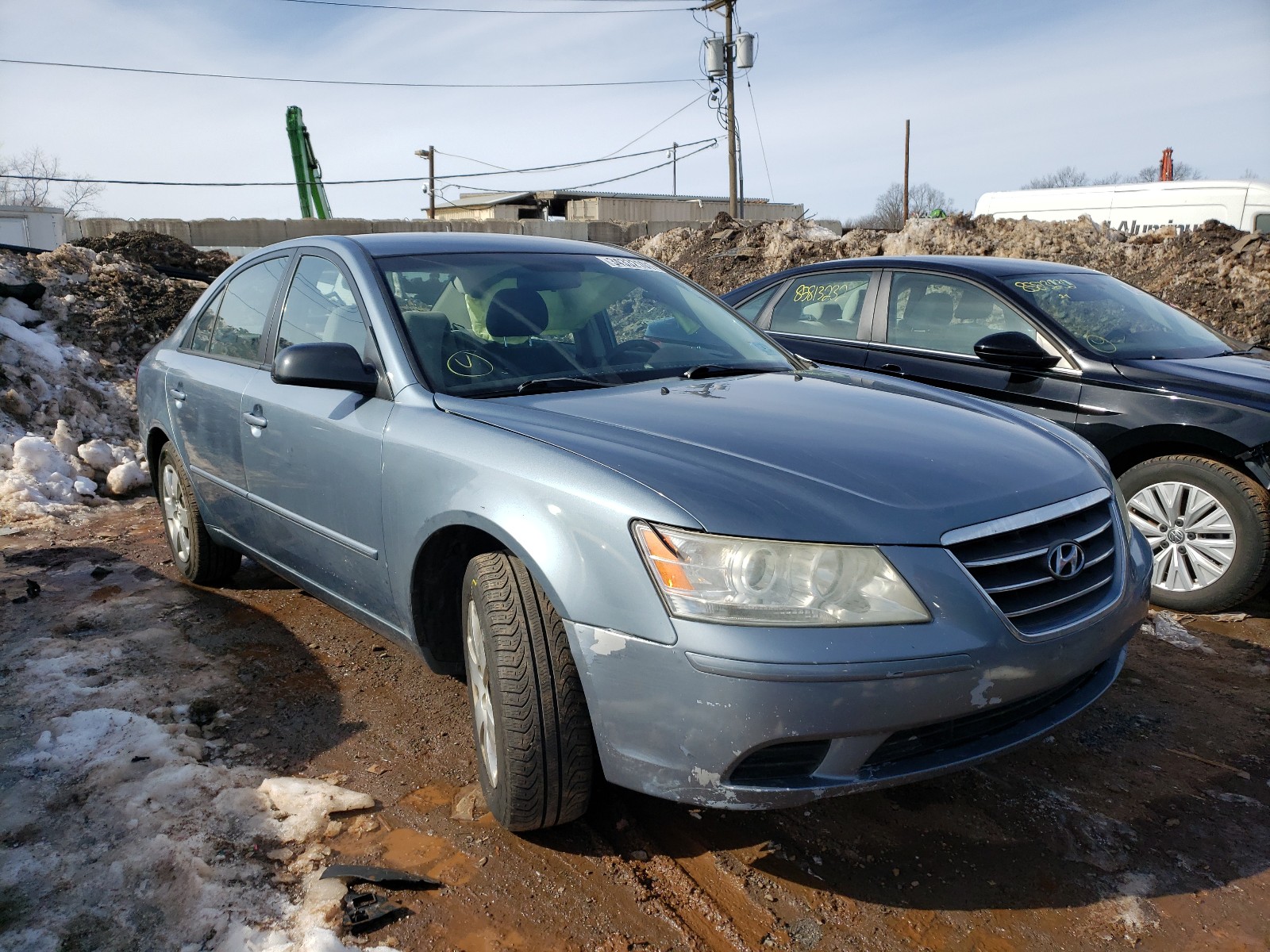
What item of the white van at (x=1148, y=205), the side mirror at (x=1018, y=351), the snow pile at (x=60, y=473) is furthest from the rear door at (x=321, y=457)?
the white van at (x=1148, y=205)

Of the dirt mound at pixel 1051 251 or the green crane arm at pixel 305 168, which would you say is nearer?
the dirt mound at pixel 1051 251

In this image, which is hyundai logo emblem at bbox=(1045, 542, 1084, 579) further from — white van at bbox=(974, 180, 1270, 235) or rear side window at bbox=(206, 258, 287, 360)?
white van at bbox=(974, 180, 1270, 235)

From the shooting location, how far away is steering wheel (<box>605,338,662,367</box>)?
128 inches

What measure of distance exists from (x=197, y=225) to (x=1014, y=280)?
24589 millimetres

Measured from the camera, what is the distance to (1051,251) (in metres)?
12.9

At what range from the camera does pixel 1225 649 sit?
4043 mm

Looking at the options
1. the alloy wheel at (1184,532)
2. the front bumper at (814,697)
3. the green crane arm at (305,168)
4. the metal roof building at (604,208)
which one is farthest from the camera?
the metal roof building at (604,208)

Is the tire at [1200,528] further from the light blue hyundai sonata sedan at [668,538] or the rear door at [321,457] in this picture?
the rear door at [321,457]

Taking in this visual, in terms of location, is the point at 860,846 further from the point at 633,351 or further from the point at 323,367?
the point at 323,367

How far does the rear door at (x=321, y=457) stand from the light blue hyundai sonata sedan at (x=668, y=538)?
0.05ft

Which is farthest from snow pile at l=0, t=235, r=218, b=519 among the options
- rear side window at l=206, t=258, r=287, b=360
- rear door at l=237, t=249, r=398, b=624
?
rear door at l=237, t=249, r=398, b=624

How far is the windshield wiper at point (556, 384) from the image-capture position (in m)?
2.93

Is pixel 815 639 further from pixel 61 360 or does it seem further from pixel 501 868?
pixel 61 360

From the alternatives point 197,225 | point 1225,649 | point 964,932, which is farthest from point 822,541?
Answer: point 197,225
